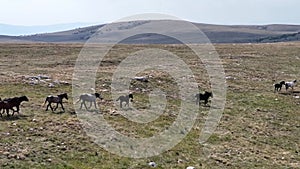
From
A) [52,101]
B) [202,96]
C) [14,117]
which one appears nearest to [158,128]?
[52,101]

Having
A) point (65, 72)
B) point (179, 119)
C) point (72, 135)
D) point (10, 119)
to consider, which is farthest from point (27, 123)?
point (65, 72)

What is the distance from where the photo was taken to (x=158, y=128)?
83.6 feet

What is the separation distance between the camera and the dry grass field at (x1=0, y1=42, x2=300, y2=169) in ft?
65.3

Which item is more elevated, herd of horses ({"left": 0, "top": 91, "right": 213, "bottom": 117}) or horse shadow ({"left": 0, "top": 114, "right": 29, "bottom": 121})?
herd of horses ({"left": 0, "top": 91, "right": 213, "bottom": 117})

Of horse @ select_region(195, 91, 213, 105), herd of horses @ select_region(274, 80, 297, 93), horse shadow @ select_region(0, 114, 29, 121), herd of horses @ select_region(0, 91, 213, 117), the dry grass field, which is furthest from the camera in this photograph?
herd of horses @ select_region(274, 80, 297, 93)

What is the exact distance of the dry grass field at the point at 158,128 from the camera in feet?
65.3

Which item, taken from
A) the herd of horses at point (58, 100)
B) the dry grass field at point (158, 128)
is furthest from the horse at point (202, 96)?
the dry grass field at point (158, 128)

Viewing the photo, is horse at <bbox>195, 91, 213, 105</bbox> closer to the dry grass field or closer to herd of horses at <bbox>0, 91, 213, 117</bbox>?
the dry grass field

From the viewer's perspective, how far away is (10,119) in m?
23.7

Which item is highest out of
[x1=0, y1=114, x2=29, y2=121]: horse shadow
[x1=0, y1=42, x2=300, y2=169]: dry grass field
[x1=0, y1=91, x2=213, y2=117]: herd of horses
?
[x1=0, y1=91, x2=213, y2=117]: herd of horses

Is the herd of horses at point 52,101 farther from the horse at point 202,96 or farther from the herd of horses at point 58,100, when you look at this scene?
the horse at point 202,96

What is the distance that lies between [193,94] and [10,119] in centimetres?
1714

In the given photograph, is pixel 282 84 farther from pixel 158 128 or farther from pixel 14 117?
pixel 14 117

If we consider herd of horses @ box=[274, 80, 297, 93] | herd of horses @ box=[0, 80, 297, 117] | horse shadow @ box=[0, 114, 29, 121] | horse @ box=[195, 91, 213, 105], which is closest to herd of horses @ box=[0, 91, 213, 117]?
herd of horses @ box=[0, 80, 297, 117]
